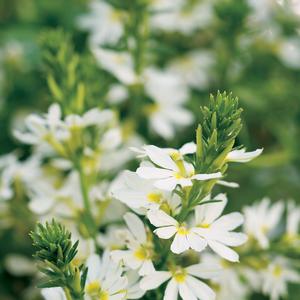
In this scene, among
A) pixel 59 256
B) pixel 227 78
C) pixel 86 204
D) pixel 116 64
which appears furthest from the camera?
pixel 227 78

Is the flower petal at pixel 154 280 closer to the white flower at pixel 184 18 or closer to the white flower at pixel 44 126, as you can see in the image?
the white flower at pixel 44 126

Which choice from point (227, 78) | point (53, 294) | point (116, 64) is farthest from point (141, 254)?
point (227, 78)

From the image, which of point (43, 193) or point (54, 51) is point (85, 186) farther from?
point (54, 51)

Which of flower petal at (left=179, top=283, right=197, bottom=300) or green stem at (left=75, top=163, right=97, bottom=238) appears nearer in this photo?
flower petal at (left=179, top=283, right=197, bottom=300)

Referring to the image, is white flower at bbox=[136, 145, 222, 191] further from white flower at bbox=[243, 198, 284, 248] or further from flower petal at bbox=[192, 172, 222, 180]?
white flower at bbox=[243, 198, 284, 248]

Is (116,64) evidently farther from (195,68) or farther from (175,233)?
(175,233)

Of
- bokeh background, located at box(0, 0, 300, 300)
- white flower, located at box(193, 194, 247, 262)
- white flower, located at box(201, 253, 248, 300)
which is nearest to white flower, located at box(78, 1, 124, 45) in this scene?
bokeh background, located at box(0, 0, 300, 300)

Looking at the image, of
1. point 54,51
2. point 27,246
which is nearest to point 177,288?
point 54,51
